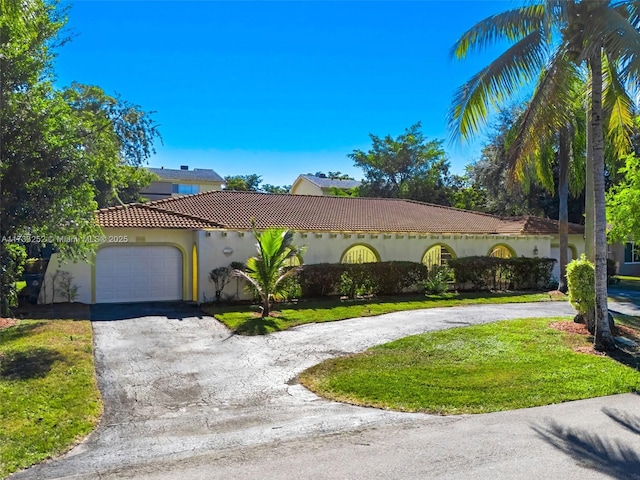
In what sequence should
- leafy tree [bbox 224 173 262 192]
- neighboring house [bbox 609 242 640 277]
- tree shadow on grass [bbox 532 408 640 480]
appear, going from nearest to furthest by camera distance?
tree shadow on grass [bbox 532 408 640 480], neighboring house [bbox 609 242 640 277], leafy tree [bbox 224 173 262 192]

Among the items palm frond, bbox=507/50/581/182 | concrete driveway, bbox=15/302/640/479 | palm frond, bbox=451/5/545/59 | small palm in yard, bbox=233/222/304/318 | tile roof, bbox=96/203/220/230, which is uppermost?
palm frond, bbox=451/5/545/59

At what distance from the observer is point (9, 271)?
38.5 feet

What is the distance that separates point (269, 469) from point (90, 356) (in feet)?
20.8

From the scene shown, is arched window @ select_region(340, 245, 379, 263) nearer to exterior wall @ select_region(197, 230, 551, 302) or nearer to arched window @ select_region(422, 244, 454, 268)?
exterior wall @ select_region(197, 230, 551, 302)

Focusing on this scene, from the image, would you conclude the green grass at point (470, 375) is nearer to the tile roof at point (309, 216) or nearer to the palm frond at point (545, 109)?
the palm frond at point (545, 109)

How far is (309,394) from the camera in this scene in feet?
24.6

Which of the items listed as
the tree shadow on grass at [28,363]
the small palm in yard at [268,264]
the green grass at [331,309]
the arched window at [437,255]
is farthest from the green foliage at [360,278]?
the tree shadow on grass at [28,363]

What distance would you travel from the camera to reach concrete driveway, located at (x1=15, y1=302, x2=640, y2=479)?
4.69 m

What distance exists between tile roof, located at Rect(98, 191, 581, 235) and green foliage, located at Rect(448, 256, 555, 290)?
7.37 ft

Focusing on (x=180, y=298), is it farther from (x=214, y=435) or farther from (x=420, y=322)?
(x=214, y=435)

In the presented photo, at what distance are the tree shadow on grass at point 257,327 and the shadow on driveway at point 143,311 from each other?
2362 mm

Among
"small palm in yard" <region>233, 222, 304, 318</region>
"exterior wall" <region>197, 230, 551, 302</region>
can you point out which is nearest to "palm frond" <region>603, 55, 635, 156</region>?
"small palm in yard" <region>233, 222, 304, 318</region>

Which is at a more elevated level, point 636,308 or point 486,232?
point 486,232

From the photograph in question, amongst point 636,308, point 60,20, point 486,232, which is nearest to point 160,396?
point 60,20
